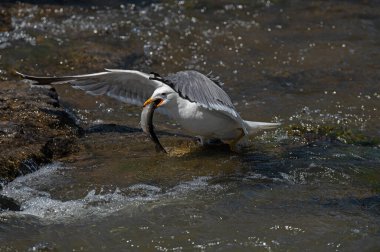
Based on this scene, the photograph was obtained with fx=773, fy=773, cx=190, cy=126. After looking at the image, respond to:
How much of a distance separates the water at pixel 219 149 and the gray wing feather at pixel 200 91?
0.48m

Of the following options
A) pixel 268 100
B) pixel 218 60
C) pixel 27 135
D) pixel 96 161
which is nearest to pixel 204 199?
pixel 96 161

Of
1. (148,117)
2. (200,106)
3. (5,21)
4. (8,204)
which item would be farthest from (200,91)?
(5,21)

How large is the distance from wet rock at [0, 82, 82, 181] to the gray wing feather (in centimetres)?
A: 109

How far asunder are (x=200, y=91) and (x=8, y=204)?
5.85ft

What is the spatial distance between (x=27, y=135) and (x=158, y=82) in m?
1.29

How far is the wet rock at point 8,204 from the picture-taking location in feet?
17.2

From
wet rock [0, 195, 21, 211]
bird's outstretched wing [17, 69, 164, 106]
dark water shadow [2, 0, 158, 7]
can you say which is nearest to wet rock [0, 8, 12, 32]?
dark water shadow [2, 0, 158, 7]

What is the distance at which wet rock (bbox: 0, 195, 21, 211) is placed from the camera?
525 cm

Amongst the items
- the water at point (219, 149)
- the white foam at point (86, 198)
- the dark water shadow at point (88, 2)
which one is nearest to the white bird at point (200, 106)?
the water at point (219, 149)

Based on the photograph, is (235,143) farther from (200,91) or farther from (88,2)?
(88,2)

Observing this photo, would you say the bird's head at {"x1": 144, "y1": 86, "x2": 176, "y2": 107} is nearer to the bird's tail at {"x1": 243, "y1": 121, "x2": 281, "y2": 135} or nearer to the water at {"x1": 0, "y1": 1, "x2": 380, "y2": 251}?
the water at {"x1": 0, "y1": 1, "x2": 380, "y2": 251}

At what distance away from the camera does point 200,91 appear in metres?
6.16

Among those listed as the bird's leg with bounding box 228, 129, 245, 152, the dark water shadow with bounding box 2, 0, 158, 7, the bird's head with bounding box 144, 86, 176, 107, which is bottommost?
the bird's leg with bounding box 228, 129, 245, 152

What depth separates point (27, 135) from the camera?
21.2 feet
